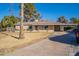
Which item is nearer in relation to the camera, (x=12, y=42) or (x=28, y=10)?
(x=12, y=42)

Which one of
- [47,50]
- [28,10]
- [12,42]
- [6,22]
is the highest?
[28,10]

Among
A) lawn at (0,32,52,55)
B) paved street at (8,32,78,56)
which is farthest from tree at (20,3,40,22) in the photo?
paved street at (8,32,78,56)

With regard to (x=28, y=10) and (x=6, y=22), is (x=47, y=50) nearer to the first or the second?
(x=6, y=22)

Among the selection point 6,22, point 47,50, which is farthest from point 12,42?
point 6,22

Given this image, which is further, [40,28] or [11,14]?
[40,28]

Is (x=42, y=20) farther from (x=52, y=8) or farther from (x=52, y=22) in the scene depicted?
(x=52, y=8)

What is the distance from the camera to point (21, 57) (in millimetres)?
8008

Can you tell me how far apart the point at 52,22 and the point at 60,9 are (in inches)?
480

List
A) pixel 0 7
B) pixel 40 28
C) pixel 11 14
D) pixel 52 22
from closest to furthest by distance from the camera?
1. pixel 0 7
2. pixel 11 14
3. pixel 40 28
4. pixel 52 22

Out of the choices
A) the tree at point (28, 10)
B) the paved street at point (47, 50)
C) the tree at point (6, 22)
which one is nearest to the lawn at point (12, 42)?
the paved street at point (47, 50)

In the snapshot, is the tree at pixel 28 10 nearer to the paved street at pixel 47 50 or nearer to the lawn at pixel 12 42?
the lawn at pixel 12 42

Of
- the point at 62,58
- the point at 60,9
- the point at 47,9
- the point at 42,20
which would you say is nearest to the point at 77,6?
the point at 60,9

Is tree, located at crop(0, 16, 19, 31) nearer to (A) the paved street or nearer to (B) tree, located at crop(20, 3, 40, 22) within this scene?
(B) tree, located at crop(20, 3, 40, 22)

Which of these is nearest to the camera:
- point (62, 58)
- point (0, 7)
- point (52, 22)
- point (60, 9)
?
point (62, 58)
